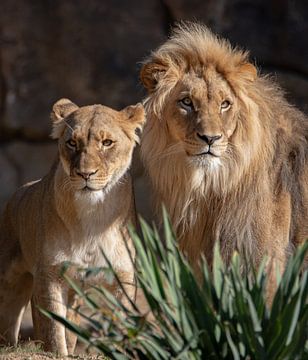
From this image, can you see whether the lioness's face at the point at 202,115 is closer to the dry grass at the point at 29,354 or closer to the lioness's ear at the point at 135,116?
the lioness's ear at the point at 135,116

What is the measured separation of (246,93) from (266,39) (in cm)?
400

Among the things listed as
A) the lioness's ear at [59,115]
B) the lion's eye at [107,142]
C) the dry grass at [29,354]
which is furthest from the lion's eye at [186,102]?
the dry grass at [29,354]

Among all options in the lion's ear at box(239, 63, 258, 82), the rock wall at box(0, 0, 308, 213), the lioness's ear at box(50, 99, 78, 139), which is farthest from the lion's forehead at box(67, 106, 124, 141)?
the rock wall at box(0, 0, 308, 213)

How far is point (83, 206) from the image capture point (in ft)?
19.0

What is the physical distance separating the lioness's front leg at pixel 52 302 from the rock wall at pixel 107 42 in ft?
13.6

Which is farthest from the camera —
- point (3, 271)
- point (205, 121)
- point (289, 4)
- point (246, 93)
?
point (289, 4)

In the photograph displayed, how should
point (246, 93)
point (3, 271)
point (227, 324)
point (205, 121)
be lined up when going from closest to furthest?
1. point (227, 324)
2. point (205, 121)
3. point (246, 93)
4. point (3, 271)

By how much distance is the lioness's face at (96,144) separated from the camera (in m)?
5.59

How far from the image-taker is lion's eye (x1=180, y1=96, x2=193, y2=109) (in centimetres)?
588

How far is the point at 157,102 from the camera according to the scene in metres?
6.03

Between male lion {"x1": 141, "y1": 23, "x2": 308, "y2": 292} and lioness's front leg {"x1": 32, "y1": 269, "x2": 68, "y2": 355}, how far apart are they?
0.80 meters

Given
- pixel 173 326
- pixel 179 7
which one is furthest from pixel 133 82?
pixel 173 326

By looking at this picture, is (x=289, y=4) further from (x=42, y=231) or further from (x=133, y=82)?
(x=42, y=231)

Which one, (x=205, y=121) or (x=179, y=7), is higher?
(x=179, y=7)
